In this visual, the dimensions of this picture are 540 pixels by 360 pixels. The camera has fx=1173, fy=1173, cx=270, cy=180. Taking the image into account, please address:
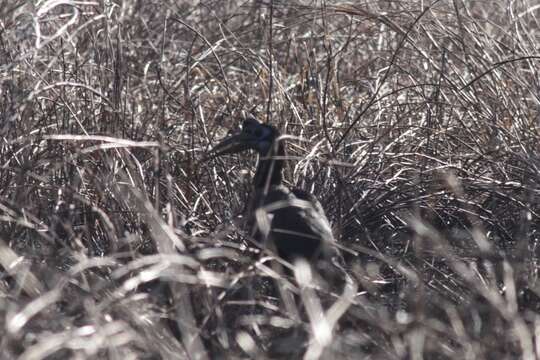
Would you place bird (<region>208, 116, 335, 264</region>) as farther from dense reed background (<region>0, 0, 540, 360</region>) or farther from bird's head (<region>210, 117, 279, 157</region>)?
dense reed background (<region>0, 0, 540, 360</region>)

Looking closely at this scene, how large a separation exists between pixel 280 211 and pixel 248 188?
2.12 feet

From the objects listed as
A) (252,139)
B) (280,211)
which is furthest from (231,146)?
(280,211)

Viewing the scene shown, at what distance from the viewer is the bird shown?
4266 mm

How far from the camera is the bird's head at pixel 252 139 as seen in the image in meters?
4.88

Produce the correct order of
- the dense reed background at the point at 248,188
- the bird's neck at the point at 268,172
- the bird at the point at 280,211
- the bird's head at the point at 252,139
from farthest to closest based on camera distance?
the bird's head at the point at 252,139 < the bird's neck at the point at 268,172 < the bird at the point at 280,211 < the dense reed background at the point at 248,188

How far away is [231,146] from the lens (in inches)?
195

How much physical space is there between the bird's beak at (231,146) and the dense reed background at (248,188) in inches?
6.7

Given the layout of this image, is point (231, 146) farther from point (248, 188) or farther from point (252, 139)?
point (248, 188)

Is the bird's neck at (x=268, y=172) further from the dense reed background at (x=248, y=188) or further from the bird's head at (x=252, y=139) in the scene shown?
the dense reed background at (x=248, y=188)

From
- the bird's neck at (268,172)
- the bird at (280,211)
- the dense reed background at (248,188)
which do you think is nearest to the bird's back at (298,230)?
the bird at (280,211)

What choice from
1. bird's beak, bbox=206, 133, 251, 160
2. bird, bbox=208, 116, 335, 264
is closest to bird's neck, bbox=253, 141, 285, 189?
bird, bbox=208, 116, 335, 264

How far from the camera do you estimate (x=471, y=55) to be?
17.4 feet

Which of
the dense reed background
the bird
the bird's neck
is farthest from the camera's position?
the bird's neck

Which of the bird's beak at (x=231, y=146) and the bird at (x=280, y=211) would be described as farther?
the bird's beak at (x=231, y=146)
